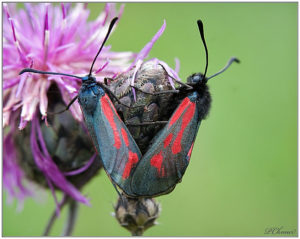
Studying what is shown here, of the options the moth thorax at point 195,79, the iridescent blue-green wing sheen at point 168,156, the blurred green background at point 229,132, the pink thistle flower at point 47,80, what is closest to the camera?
the iridescent blue-green wing sheen at point 168,156

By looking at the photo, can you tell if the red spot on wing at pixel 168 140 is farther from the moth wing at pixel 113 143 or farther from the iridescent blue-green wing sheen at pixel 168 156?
the moth wing at pixel 113 143

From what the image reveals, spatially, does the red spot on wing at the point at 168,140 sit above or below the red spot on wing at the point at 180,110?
below

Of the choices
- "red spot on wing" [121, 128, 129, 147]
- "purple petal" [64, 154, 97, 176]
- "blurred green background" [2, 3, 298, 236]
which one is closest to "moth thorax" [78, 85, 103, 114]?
"red spot on wing" [121, 128, 129, 147]

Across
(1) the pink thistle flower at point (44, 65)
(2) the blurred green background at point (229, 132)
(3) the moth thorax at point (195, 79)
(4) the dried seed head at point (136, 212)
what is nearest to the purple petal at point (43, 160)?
(1) the pink thistle flower at point (44, 65)

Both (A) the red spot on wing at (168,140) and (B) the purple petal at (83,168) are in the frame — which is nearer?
(A) the red spot on wing at (168,140)

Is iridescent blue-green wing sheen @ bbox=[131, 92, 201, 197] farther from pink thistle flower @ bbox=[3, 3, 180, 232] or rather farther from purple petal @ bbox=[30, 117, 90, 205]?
purple petal @ bbox=[30, 117, 90, 205]

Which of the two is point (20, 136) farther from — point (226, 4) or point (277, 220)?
point (226, 4)
